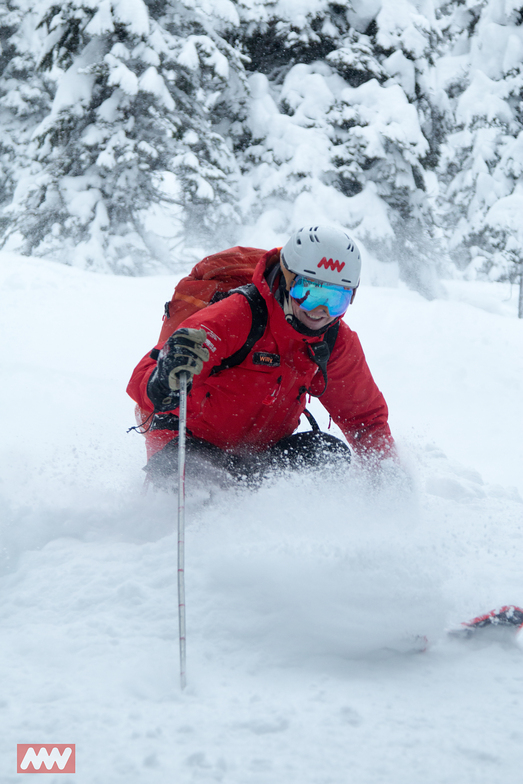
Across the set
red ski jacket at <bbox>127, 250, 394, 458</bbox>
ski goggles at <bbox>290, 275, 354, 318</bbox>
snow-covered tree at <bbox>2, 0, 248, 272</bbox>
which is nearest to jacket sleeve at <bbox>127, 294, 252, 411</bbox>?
red ski jacket at <bbox>127, 250, 394, 458</bbox>

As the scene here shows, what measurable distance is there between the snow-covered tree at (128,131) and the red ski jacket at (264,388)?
27.0ft

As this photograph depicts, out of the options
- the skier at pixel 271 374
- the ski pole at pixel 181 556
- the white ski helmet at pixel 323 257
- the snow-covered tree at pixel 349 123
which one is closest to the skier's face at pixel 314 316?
the skier at pixel 271 374

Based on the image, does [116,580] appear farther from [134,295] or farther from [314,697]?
[134,295]

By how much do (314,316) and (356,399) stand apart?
2.27 ft

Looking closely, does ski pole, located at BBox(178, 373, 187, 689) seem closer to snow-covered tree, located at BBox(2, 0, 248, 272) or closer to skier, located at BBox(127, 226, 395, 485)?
skier, located at BBox(127, 226, 395, 485)

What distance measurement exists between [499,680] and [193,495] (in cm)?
161

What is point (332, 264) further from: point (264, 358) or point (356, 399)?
point (356, 399)

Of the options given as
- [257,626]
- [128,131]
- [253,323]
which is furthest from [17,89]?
[257,626]

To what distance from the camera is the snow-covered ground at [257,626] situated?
1514 millimetres

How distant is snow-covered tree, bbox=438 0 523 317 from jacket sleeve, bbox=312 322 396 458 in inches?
405

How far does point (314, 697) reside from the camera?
1754 mm

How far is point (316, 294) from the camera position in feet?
8.99

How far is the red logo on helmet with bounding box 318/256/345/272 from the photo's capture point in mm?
2750

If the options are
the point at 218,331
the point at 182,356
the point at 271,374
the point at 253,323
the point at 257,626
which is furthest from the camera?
the point at 271,374
